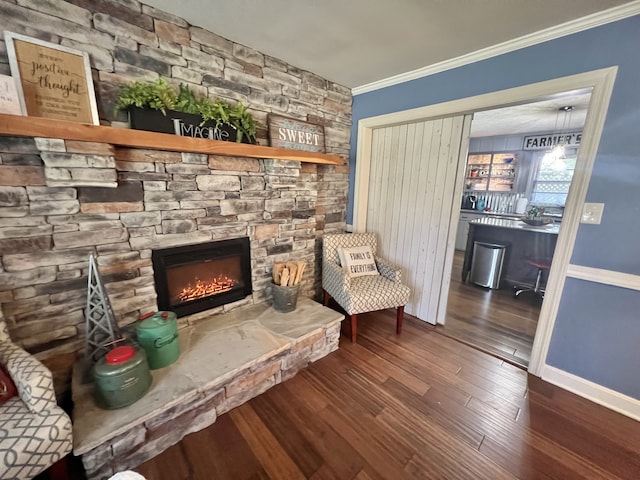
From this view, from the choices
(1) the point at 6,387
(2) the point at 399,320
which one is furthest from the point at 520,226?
(1) the point at 6,387

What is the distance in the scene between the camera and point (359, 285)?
2.39 m

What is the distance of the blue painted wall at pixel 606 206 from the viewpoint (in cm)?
149

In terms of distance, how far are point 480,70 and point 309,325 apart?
2.37 metres

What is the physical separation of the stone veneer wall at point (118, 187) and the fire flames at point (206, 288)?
0.21 m

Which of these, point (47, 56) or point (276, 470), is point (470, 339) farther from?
point (47, 56)

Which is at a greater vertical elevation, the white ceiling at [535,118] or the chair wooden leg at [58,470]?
the white ceiling at [535,118]

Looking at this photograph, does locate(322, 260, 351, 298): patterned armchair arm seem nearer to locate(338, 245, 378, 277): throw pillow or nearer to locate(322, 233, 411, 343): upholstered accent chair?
locate(322, 233, 411, 343): upholstered accent chair

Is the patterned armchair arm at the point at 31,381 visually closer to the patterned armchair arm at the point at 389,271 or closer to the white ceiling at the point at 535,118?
the patterned armchair arm at the point at 389,271

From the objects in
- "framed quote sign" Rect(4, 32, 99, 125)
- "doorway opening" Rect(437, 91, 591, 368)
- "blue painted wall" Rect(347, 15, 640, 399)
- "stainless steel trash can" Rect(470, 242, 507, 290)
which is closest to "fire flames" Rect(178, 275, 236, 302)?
"framed quote sign" Rect(4, 32, 99, 125)

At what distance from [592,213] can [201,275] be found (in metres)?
2.74

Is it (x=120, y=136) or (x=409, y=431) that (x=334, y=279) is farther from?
(x=120, y=136)

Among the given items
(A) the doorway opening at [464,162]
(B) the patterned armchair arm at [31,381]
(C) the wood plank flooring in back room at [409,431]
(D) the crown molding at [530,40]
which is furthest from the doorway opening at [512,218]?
(B) the patterned armchair arm at [31,381]

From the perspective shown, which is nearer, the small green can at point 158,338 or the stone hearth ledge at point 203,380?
the stone hearth ledge at point 203,380

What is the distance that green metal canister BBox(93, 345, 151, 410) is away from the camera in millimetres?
1229
